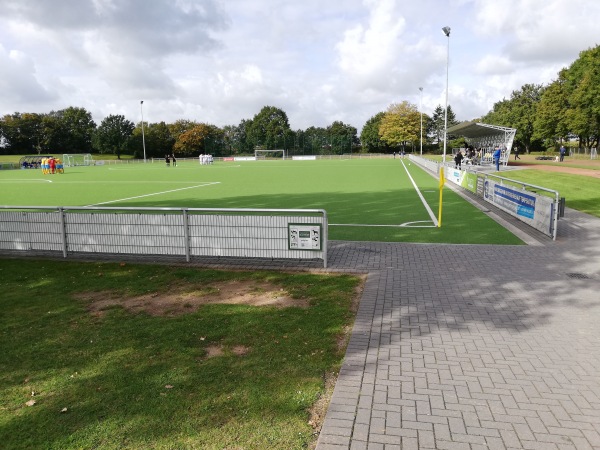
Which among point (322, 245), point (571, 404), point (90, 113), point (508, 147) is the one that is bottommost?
point (571, 404)

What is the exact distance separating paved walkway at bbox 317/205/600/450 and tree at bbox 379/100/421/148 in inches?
4091

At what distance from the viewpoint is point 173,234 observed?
29.5 ft

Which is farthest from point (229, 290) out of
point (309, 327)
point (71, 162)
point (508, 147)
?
point (71, 162)

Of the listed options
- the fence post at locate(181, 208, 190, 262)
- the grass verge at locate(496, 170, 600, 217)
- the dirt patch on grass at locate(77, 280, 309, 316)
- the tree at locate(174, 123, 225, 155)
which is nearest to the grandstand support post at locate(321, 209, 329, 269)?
the dirt patch on grass at locate(77, 280, 309, 316)

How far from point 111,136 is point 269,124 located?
127 ft

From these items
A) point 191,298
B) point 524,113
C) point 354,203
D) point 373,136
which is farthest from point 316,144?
point 191,298

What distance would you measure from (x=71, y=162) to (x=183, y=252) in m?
70.5

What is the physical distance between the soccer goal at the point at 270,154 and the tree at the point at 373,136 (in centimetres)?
2960

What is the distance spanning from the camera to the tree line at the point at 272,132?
73.6 m

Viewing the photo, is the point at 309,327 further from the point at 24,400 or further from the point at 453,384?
the point at 24,400

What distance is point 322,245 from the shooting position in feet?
27.7

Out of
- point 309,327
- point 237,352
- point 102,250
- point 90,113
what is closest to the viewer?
point 237,352

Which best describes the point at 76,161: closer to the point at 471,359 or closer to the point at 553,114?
the point at 553,114

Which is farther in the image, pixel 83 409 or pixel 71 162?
pixel 71 162
